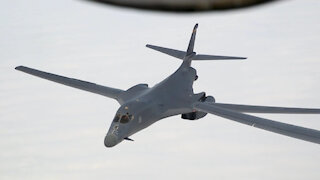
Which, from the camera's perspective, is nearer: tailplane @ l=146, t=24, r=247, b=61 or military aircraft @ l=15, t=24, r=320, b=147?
military aircraft @ l=15, t=24, r=320, b=147

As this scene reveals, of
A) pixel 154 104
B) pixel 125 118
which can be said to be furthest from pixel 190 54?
pixel 125 118

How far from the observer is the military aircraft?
3921 centimetres

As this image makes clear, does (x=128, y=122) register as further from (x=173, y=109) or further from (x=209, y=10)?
(x=209, y=10)

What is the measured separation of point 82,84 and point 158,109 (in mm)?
10747

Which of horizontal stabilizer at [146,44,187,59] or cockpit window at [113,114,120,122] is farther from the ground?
horizontal stabilizer at [146,44,187,59]

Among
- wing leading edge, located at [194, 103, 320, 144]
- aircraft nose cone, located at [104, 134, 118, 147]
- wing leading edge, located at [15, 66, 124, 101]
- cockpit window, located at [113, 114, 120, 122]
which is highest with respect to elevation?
wing leading edge, located at [15, 66, 124, 101]

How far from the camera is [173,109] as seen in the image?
4397 cm

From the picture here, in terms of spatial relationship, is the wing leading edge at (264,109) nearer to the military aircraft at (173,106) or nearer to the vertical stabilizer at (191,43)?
the military aircraft at (173,106)

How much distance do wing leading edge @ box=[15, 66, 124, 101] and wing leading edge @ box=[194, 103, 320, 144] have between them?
8098mm

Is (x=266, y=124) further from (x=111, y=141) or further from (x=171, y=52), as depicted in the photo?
(x=171, y=52)

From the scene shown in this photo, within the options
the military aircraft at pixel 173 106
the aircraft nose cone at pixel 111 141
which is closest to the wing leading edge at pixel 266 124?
the military aircraft at pixel 173 106

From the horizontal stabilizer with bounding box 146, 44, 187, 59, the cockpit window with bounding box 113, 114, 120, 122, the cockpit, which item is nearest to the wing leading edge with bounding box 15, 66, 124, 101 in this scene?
the cockpit window with bounding box 113, 114, 120, 122

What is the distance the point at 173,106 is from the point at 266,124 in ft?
29.0

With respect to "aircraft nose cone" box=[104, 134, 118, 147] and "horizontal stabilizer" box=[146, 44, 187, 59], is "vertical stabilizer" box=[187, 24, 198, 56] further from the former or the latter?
"aircraft nose cone" box=[104, 134, 118, 147]
